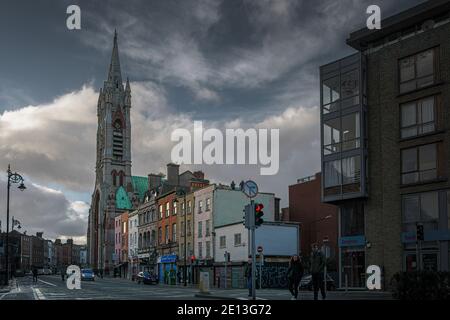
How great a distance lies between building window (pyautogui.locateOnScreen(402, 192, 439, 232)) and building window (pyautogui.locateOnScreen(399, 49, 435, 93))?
6.89 metres

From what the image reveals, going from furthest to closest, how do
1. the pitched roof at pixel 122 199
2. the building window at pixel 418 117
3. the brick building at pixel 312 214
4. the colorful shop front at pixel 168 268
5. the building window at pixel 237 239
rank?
the pitched roof at pixel 122 199, the colorful shop front at pixel 168 268, the brick building at pixel 312 214, the building window at pixel 237 239, the building window at pixel 418 117

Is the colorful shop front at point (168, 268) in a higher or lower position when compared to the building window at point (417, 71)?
lower

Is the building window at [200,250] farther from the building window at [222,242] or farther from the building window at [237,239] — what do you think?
the building window at [237,239]

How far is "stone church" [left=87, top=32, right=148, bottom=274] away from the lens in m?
136

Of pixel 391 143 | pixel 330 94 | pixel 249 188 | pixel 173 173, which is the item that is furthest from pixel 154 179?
pixel 249 188

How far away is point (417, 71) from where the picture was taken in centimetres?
3728

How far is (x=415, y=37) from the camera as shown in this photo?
1474 inches

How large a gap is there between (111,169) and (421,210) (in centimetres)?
11550

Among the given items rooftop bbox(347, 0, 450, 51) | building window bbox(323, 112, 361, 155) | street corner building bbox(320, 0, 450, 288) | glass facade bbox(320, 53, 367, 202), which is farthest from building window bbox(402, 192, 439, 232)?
rooftop bbox(347, 0, 450, 51)

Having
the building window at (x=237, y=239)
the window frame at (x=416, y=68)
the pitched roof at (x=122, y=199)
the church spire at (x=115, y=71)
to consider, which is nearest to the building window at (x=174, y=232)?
the building window at (x=237, y=239)

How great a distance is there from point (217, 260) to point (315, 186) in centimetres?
1426

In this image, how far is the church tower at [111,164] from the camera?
135875 millimetres

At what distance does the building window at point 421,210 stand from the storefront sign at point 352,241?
3439mm
